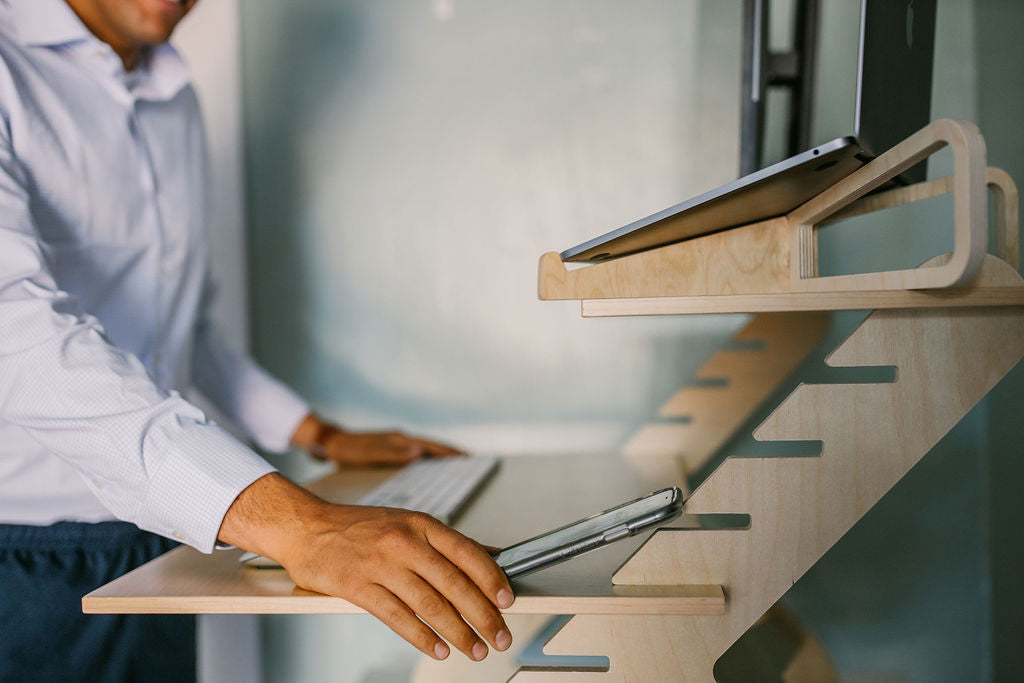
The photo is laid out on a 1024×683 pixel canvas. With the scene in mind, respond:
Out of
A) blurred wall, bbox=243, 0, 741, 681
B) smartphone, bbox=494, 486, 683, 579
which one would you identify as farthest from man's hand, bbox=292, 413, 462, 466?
smartphone, bbox=494, 486, 683, 579

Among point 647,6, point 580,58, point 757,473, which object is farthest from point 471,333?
point 757,473

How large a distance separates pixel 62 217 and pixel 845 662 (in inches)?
60.4

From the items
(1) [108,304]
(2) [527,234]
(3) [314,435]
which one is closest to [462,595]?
(1) [108,304]

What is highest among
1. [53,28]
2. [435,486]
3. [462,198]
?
[53,28]

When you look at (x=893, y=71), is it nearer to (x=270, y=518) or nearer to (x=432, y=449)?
(x=270, y=518)

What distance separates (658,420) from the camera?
1.53 meters

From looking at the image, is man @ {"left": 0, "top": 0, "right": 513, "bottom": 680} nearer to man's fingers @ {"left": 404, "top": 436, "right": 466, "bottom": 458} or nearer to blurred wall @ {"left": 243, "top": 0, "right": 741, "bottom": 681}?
man's fingers @ {"left": 404, "top": 436, "right": 466, "bottom": 458}

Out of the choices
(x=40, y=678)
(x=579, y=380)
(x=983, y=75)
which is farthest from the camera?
(x=579, y=380)

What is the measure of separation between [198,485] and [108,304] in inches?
18.8

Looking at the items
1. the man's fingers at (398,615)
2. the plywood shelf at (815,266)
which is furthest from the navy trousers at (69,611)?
the plywood shelf at (815,266)

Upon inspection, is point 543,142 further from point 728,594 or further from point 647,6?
point 728,594

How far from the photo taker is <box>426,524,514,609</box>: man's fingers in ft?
1.99

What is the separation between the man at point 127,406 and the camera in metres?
0.63

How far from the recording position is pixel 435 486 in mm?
1053
